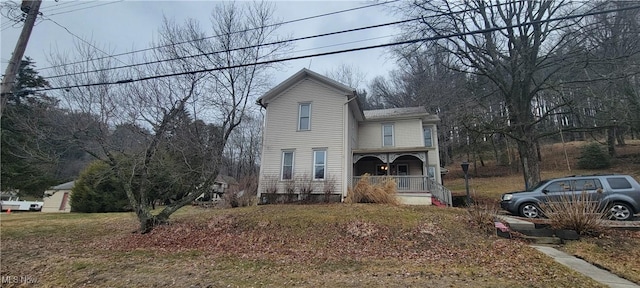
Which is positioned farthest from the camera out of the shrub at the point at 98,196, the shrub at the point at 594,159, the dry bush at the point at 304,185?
the shrub at the point at 594,159

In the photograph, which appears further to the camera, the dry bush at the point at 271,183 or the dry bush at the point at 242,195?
the dry bush at the point at 271,183

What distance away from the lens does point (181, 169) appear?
10.8 meters

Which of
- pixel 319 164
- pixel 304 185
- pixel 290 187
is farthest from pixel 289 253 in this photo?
pixel 319 164

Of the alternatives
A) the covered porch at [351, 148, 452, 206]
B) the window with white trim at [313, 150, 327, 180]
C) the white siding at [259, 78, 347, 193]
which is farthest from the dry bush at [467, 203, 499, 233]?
the window with white trim at [313, 150, 327, 180]

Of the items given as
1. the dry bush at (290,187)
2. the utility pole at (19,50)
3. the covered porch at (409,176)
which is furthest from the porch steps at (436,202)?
the utility pole at (19,50)

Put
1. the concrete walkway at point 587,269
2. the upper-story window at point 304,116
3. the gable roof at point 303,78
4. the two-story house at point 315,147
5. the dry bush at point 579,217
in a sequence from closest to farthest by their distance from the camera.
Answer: the concrete walkway at point 587,269, the dry bush at point 579,217, the two-story house at point 315,147, the gable roof at point 303,78, the upper-story window at point 304,116

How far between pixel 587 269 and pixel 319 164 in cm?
1122

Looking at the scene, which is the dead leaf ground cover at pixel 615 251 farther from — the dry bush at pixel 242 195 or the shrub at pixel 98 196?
the shrub at pixel 98 196

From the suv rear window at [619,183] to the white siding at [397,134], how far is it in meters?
8.90

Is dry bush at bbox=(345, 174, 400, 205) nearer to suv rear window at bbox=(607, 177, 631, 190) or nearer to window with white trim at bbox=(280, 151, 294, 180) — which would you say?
window with white trim at bbox=(280, 151, 294, 180)

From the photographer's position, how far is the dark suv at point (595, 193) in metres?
9.34

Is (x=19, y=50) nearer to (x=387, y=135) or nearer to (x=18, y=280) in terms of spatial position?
(x=18, y=280)

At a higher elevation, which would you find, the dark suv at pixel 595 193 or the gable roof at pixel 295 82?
the gable roof at pixel 295 82

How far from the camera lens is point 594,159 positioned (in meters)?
24.8
